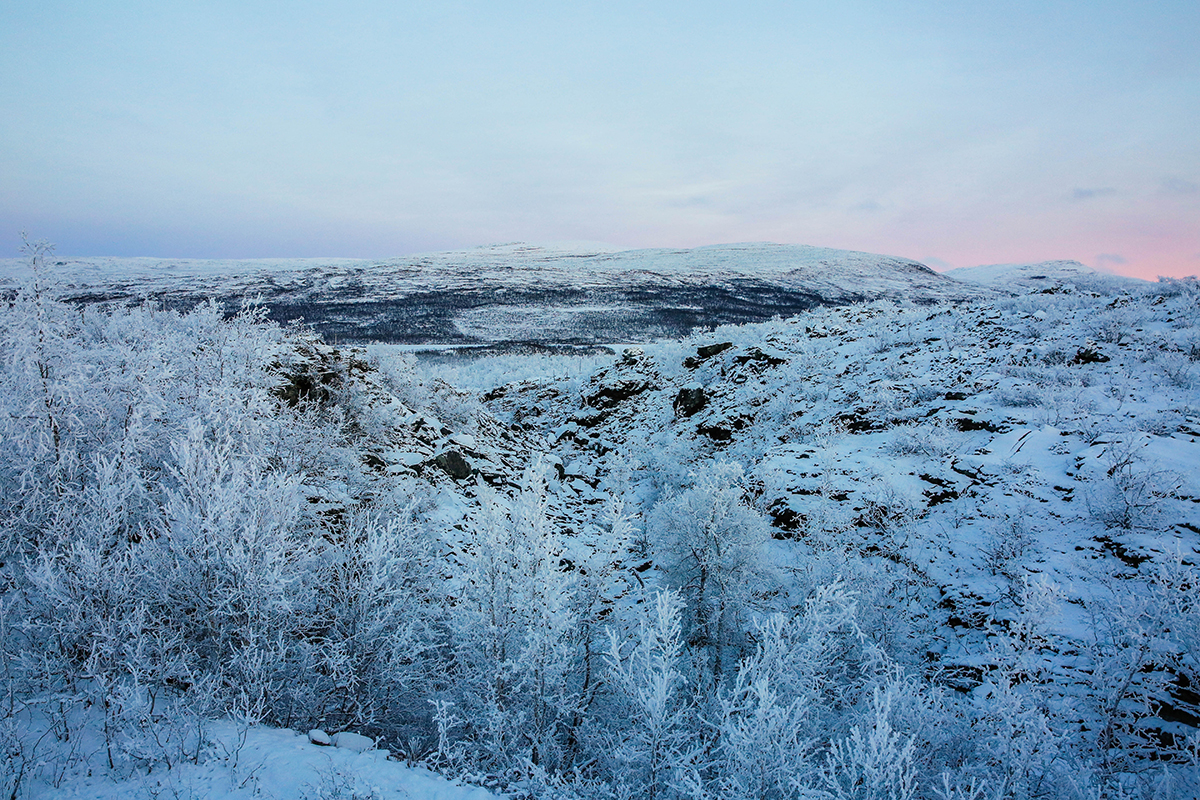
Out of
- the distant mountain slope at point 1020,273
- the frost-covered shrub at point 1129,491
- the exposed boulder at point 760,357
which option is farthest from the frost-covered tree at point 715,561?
the distant mountain slope at point 1020,273

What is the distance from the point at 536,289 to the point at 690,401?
A: 174 ft

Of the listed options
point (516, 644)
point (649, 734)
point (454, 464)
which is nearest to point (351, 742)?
point (516, 644)

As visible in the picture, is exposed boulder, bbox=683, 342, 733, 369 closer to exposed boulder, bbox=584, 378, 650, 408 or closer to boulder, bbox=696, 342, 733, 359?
boulder, bbox=696, 342, 733, 359

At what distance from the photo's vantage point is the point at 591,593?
5.62 metres

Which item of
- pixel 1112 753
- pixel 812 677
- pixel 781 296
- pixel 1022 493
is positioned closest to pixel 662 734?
pixel 812 677

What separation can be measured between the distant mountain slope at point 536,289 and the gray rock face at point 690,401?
22.1 m

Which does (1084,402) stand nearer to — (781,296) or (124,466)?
(124,466)

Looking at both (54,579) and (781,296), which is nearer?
(54,579)

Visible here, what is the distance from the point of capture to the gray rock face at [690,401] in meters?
15.1

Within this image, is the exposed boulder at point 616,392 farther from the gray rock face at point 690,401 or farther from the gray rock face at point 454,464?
the gray rock face at point 454,464

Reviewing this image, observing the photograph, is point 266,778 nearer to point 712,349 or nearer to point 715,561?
point 715,561

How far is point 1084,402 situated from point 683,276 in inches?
2691

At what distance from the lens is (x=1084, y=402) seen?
8.20 metres

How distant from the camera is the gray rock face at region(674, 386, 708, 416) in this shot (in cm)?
1509
